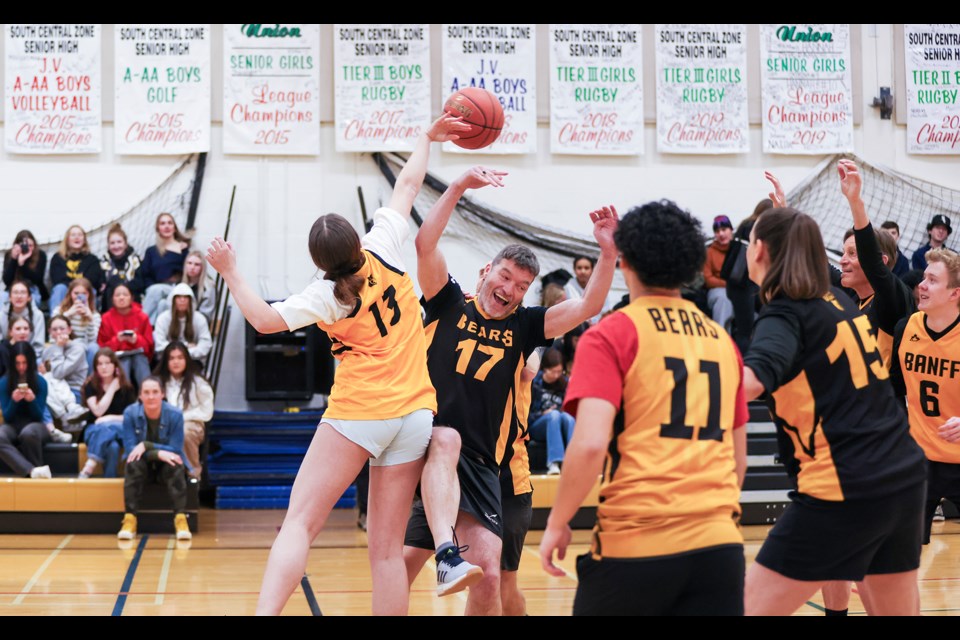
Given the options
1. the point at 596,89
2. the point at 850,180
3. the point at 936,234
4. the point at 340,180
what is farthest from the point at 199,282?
the point at 850,180

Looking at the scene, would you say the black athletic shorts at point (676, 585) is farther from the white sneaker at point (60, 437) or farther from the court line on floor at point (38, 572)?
the white sneaker at point (60, 437)

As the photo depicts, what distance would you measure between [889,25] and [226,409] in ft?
30.7

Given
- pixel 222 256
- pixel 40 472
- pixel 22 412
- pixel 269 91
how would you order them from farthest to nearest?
pixel 269 91 < pixel 22 412 < pixel 40 472 < pixel 222 256

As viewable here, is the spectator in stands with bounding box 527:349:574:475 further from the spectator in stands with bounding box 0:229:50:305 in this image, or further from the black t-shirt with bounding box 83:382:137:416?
the spectator in stands with bounding box 0:229:50:305

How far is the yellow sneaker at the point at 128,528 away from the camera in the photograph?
8477mm

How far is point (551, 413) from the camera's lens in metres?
9.66

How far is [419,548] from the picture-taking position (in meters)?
4.38

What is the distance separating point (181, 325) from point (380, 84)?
371cm

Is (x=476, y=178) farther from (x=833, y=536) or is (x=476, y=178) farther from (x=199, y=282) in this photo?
(x=199, y=282)

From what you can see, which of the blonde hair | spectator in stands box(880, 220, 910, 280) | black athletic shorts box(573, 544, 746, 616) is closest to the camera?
black athletic shorts box(573, 544, 746, 616)

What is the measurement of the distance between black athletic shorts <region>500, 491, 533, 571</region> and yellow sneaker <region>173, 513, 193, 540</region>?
4709 mm

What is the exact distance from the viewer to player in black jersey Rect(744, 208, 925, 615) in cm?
321

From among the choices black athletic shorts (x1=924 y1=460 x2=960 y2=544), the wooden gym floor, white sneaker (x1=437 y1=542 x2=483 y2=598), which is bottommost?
the wooden gym floor

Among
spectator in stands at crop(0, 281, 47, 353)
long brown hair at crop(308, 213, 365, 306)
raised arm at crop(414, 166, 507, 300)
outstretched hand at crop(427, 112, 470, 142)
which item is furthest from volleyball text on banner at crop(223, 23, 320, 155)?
long brown hair at crop(308, 213, 365, 306)
